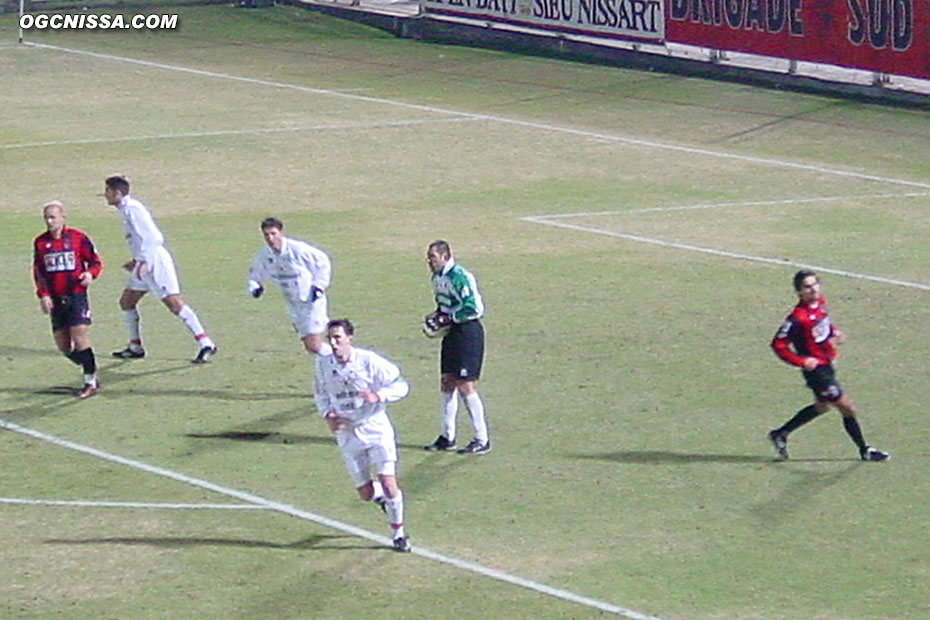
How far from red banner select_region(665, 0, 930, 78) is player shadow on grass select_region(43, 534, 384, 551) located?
23.8 m

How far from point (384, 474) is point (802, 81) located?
26.1m

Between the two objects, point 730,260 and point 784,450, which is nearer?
point 784,450

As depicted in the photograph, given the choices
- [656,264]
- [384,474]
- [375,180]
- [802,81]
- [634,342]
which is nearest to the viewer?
[384,474]

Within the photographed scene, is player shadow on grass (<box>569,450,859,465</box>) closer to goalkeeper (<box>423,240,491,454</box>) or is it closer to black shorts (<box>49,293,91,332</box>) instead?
goalkeeper (<box>423,240,491,454</box>)

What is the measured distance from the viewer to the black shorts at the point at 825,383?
16125 millimetres

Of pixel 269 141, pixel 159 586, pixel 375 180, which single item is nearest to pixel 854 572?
pixel 159 586

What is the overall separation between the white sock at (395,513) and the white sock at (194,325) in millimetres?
6397

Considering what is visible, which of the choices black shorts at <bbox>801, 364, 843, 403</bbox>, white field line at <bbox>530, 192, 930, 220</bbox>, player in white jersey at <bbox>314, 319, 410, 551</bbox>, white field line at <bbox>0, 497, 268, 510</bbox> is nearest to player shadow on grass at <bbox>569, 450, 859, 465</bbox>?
black shorts at <bbox>801, 364, 843, 403</bbox>

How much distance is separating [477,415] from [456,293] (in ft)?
3.53

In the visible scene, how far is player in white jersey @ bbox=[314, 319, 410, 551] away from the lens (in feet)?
46.3

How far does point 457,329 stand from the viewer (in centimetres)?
1688

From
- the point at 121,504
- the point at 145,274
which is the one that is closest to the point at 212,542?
the point at 121,504

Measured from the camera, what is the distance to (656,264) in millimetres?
24797

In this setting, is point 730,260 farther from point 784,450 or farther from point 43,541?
point 43,541
